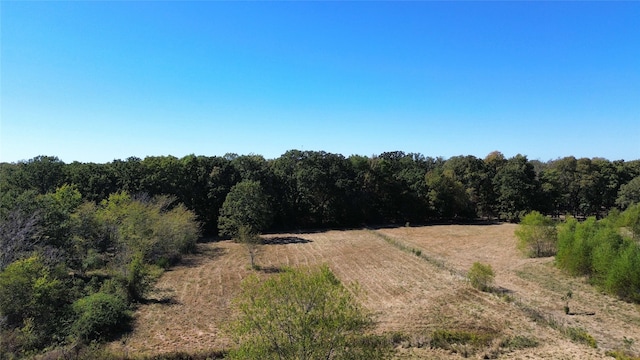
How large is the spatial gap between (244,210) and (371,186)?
3242cm

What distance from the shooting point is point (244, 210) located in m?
54.9

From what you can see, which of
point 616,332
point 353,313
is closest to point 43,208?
point 353,313

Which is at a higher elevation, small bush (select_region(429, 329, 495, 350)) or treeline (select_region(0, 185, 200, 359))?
treeline (select_region(0, 185, 200, 359))

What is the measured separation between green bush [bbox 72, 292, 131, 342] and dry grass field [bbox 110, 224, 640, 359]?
4.13ft

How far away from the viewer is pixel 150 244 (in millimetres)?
37000

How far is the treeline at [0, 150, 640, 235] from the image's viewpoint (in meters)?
61.1

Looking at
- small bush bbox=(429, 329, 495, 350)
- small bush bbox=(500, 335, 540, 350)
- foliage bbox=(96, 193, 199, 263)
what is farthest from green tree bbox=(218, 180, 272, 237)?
small bush bbox=(500, 335, 540, 350)

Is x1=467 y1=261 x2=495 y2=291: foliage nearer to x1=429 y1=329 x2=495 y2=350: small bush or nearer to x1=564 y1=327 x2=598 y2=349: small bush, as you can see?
x1=564 y1=327 x2=598 y2=349: small bush

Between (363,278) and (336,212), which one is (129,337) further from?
(336,212)

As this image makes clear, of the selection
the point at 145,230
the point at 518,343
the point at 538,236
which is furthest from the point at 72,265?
the point at 538,236

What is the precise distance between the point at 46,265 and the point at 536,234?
48.2m

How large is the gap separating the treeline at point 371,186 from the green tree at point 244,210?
24.5 feet

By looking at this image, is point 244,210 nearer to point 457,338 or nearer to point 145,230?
point 145,230

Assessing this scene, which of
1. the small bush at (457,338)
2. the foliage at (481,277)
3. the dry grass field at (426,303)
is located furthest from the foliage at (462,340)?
the foliage at (481,277)
